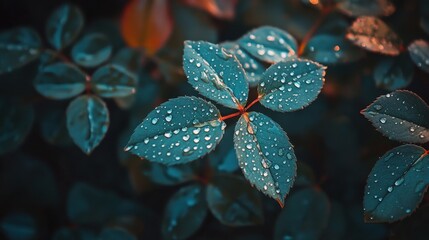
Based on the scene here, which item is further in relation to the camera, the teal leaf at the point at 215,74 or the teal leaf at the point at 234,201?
the teal leaf at the point at 234,201

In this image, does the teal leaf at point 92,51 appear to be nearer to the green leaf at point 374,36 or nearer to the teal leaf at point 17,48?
the teal leaf at point 17,48

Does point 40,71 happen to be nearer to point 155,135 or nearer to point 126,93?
point 126,93

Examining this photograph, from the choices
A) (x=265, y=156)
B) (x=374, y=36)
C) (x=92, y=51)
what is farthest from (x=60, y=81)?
(x=374, y=36)

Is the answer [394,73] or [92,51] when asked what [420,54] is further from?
[92,51]

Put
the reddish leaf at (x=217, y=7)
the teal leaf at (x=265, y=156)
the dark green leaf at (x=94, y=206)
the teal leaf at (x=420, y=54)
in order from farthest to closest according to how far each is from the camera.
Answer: the reddish leaf at (x=217, y=7) < the dark green leaf at (x=94, y=206) < the teal leaf at (x=420, y=54) < the teal leaf at (x=265, y=156)

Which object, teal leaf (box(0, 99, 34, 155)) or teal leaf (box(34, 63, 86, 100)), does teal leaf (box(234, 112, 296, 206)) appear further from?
teal leaf (box(0, 99, 34, 155))

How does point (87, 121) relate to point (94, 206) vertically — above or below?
above

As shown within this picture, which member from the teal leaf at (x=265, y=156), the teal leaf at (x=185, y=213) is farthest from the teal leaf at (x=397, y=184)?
the teal leaf at (x=185, y=213)
